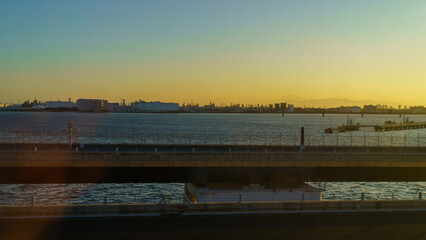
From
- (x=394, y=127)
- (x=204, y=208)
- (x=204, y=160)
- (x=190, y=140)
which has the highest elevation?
(x=204, y=160)

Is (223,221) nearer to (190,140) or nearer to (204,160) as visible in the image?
(204,160)

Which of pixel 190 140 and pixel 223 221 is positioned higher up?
pixel 223 221

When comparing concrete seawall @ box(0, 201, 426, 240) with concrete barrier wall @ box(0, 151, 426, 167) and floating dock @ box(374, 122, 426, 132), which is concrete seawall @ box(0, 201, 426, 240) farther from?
floating dock @ box(374, 122, 426, 132)

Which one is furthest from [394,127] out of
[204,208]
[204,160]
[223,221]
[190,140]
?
[223,221]

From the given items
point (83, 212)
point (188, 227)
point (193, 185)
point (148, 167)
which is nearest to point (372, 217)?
point (188, 227)

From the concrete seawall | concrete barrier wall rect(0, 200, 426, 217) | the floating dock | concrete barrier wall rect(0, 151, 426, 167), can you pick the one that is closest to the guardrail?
concrete barrier wall rect(0, 151, 426, 167)

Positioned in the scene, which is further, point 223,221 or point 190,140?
point 190,140

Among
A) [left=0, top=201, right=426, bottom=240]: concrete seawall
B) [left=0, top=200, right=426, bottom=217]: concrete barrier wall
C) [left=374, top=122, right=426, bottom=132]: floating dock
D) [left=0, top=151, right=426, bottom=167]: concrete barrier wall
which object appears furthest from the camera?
[left=374, top=122, right=426, bottom=132]: floating dock

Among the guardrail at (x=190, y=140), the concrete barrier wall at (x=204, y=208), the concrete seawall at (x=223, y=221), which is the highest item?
the concrete barrier wall at (x=204, y=208)

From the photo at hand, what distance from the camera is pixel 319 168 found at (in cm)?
3303

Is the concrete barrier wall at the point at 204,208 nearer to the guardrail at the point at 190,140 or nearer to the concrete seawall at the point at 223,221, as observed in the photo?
the concrete seawall at the point at 223,221

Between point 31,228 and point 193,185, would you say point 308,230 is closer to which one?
point 31,228

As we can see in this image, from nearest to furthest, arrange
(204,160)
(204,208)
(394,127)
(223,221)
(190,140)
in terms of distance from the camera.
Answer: (223,221)
(204,208)
(204,160)
(190,140)
(394,127)

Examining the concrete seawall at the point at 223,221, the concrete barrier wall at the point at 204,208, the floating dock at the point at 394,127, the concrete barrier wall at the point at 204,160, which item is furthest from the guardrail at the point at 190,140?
the floating dock at the point at 394,127
